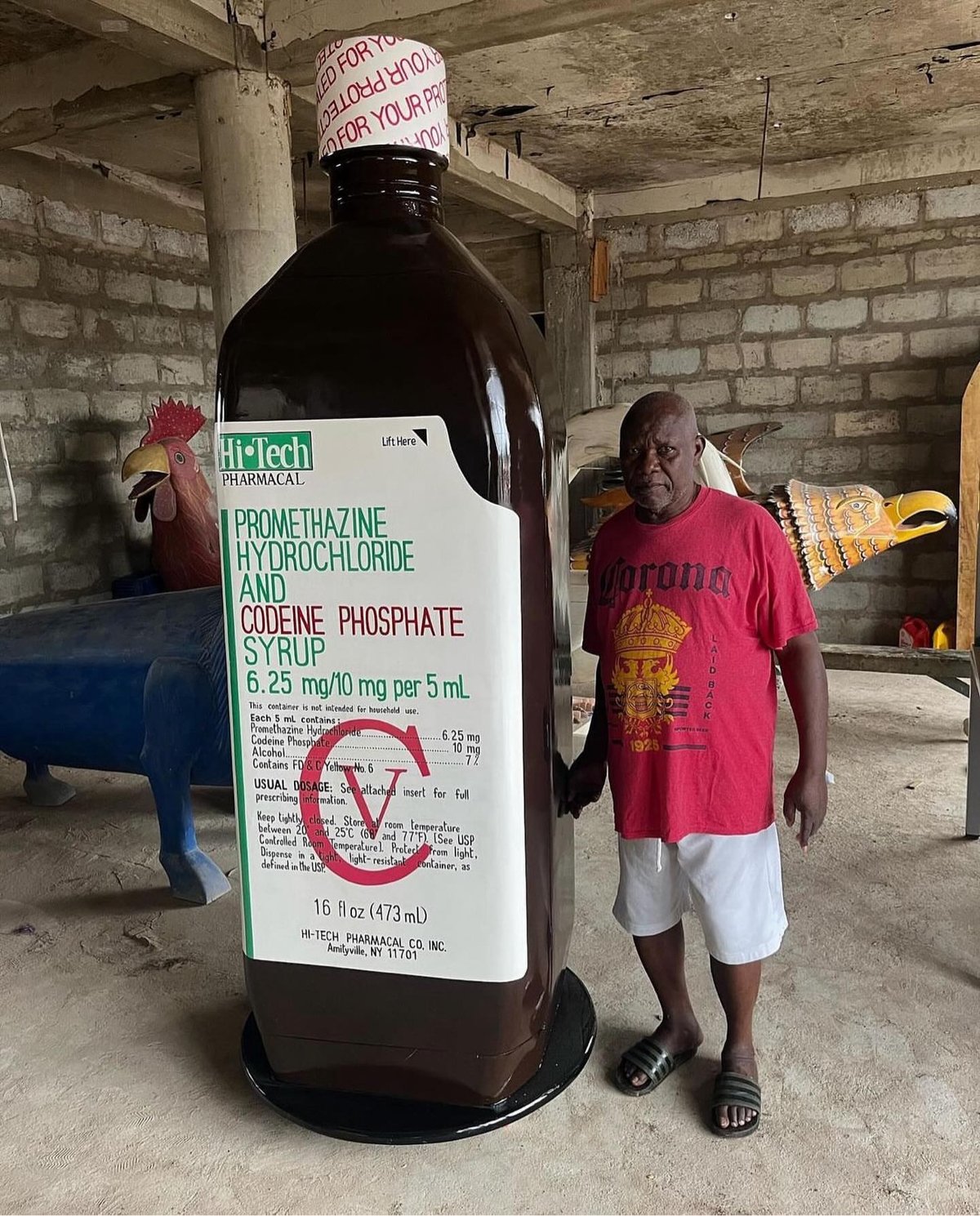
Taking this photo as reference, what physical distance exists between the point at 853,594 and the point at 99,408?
164 inches

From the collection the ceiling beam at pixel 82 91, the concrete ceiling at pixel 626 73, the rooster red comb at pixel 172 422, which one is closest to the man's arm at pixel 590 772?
the concrete ceiling at pixel 626 73

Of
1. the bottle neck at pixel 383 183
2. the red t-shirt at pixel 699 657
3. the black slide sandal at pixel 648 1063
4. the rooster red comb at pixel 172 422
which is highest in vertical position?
the bottle neck at pixel 383 183

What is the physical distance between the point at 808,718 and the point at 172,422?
159 inches

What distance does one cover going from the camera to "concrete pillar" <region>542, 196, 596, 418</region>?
5648mm

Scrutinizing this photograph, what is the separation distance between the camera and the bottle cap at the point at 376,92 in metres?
1.31

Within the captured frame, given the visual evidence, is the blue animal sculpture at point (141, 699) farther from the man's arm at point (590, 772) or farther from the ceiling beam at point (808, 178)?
the ceiling beam at point (808, 178)

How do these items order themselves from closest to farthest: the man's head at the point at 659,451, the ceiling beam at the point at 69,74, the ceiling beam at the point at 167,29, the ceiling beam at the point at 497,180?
the man's head at the point at 659,451 < the ceiling beam at the point at 167,29 < the ceiling beam at the point at 69,74 < the ceiling beam at the point at 497,180

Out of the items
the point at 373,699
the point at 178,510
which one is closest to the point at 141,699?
the point at 373,699

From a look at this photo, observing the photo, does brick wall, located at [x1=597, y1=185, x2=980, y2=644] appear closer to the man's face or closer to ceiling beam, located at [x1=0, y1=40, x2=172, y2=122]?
ceiling beam, located at [x1=0, y1=40, x2=172, y2=122]

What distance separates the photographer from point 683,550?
4.85 feet

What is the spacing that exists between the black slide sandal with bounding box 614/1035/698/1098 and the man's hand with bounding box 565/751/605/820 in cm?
45

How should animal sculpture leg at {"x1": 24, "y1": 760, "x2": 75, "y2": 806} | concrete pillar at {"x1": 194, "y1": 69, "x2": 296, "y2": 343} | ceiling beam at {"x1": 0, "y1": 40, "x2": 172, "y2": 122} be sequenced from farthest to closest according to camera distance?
ceiling beam at {"x1": 0, "y1": 40, "x2": 172, "y2": 122} → animal sculpture leg at {"x1": 24, "y1": 760, "x2": 75, "y2": 806} → concrete pillar at {"x1": 194, "y1": 69, "x2": 296, "y2": 343}

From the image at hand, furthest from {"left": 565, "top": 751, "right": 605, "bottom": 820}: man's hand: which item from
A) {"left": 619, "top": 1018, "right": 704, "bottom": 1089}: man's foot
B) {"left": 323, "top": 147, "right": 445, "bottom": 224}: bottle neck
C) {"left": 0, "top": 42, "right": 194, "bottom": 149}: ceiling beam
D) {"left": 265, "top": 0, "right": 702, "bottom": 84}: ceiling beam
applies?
{"left": 0, "top": 42, "right": 194, "bottom": 149}: ceiling beam

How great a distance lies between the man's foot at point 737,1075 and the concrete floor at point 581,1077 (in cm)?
3
